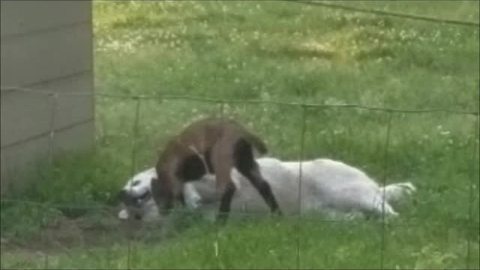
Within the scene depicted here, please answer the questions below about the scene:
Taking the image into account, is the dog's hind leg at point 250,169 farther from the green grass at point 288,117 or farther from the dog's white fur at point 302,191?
the green grass at point 288,117

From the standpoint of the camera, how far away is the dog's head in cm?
764

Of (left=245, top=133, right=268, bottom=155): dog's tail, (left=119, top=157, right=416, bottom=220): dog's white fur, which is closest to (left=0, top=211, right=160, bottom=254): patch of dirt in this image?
(left=119, top=157, right=416, bottom=220): dog's white fur

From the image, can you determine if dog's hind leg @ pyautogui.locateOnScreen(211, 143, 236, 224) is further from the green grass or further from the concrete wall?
the concrete wall

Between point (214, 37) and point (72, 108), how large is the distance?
445cm

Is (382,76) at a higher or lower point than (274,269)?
lower

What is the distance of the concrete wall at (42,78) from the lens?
26.9 feet

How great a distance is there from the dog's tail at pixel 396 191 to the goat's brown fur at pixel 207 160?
0.60 meters

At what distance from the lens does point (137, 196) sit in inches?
307

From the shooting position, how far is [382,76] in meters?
12.1

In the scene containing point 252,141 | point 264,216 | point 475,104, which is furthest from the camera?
point 475,104

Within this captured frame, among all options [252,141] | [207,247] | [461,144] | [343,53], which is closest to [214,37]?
[343,53]

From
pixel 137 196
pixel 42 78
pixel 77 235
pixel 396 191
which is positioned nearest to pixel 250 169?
pixel 137 196

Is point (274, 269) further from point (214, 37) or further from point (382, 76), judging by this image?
point (214, 37)

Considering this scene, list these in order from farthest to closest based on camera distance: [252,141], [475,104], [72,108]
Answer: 1. [475,104]
2. [72,108]
3. [252,141]
